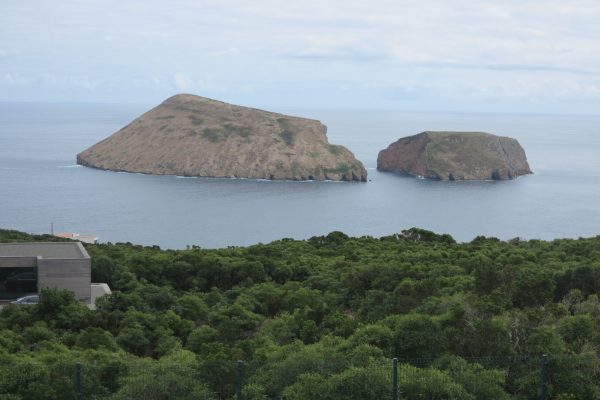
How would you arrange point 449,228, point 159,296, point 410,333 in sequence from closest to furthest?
1. point 410,333
2. point 159,296
3. point 449,228

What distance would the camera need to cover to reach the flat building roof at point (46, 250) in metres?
32.3

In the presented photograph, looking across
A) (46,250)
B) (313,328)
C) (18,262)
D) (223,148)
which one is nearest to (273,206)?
(223,148)

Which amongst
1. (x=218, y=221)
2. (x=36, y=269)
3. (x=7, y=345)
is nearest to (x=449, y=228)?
(x=218, y=221)

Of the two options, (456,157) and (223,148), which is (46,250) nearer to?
(223,148)

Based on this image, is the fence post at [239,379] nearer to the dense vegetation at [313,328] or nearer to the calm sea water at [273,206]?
the dense vegetation at [313,328]

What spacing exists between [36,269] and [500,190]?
112 m

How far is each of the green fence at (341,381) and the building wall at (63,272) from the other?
16254 millimetres

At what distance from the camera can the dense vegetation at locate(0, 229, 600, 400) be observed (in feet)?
44.1

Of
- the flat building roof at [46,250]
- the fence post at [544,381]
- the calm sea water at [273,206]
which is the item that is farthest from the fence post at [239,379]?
the calm sea water at [273,206]

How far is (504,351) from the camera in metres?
15.2

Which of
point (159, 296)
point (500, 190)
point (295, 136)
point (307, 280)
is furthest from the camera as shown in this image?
point (295, 136)

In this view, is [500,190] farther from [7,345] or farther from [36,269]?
[7,345]

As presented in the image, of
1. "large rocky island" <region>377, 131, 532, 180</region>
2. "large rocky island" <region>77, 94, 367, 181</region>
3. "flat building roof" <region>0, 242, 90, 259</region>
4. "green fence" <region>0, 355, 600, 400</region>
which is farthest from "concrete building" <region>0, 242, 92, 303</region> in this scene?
"large rocky island" <region>377, 131, 532, 180</region>

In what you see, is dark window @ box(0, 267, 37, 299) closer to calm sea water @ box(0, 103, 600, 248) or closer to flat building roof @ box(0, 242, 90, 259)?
flat building roof @ box(0, 242, 90, 259)
